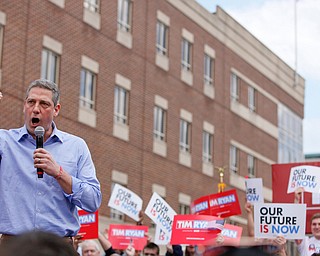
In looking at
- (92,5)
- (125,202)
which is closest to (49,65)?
(92,5)

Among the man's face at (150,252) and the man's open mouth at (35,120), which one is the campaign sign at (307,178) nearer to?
the man's face at (150,252)

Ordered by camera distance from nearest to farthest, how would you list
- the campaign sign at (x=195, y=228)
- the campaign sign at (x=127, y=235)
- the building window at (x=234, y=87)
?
1. the campaign sign at (x=195, y=228)
2. the campaign sign at (x=127, y=235)
3. the building window at (x=234, y=87)

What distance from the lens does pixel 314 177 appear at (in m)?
15.0

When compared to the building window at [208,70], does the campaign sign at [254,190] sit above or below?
below

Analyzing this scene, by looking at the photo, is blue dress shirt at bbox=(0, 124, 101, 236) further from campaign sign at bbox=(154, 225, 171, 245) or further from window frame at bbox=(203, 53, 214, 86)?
window frame at bbox=(203, 53, 214, 86)

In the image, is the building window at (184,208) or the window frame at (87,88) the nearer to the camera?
the window frame at (87,88)

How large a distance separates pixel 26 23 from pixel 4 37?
125 cm

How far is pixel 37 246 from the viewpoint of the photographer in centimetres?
219

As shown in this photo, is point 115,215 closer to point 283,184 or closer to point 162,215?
point 162,215

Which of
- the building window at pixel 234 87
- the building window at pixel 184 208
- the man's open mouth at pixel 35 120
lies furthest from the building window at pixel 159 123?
the man's open mouth at pixel 35 120

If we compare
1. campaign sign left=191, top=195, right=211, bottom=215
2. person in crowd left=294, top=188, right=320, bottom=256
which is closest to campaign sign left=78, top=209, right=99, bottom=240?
person in crowd left=294, top=188, right=320, bottom=256

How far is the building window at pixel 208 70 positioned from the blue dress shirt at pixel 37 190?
33695 mm

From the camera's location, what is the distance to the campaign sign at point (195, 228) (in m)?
13.9

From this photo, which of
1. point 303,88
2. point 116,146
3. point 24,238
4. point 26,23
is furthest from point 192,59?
point 24,238
